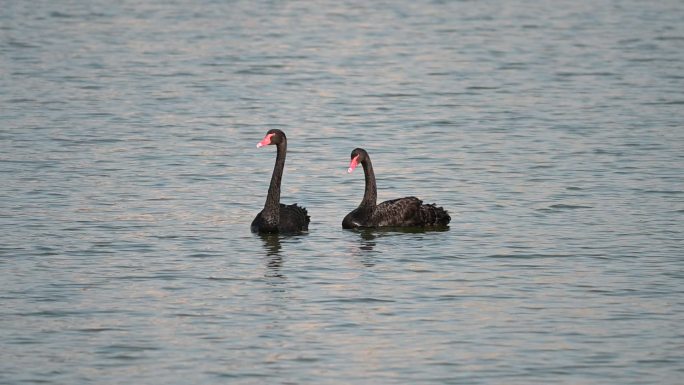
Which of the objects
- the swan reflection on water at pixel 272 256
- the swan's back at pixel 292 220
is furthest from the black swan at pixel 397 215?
the swan reflection on water at pixel 272 256

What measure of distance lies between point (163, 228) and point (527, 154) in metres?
6.64

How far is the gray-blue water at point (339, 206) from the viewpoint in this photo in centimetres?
1045

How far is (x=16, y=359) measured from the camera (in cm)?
1016

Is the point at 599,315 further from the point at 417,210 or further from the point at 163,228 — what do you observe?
the point at 163,228

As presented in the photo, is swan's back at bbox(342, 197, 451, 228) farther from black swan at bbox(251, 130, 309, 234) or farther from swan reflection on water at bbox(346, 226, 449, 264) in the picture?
black swan at bbox(251, 130, 309, 234)

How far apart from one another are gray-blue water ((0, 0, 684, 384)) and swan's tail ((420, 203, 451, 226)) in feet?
0.77

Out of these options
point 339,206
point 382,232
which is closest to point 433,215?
point 382,232

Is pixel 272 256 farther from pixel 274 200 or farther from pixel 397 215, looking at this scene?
pixel 397 215

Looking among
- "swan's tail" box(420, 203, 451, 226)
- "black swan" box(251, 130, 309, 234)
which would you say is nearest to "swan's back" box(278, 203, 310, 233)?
"black swan" box(251, 130, 309, 234)

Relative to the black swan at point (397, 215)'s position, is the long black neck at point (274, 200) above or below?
above

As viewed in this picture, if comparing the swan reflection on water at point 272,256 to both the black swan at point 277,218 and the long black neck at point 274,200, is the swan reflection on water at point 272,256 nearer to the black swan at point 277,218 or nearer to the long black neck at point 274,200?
the black swan at point 277,218

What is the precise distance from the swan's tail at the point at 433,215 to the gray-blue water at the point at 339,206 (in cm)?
23

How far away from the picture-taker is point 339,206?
16609mm

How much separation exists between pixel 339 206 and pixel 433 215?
197 centimetres
